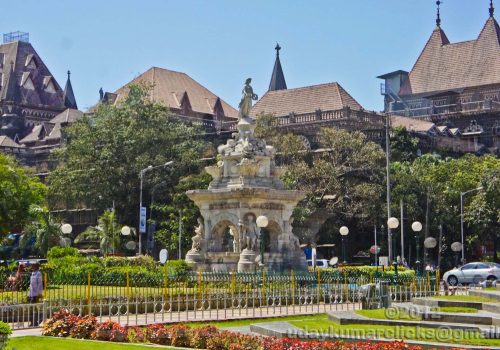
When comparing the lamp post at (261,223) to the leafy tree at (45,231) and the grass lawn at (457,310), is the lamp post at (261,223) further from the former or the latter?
the leafy tree at (45,231)

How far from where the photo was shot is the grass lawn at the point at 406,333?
53.4 ft

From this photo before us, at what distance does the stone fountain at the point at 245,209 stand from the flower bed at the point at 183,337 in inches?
628

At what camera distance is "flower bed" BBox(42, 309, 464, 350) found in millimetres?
15242

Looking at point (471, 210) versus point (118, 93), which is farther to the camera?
point (118, 93)

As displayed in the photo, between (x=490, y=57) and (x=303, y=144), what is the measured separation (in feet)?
123

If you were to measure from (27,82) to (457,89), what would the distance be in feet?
175

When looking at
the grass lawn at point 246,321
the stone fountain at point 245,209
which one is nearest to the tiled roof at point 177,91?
the stone fountain at point 245,209

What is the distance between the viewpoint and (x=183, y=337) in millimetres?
17797

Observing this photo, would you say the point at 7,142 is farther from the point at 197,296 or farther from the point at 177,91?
the point at 197,296

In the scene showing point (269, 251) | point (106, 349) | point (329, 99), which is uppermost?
point (329, 99)

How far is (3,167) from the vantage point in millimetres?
52719

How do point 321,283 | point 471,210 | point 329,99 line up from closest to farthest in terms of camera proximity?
point 321,283 → point 471,210 → point 329,99

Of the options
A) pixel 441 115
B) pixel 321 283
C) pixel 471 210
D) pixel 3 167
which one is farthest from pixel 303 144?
pixel 321 283

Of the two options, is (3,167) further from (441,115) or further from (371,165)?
(441,115)
